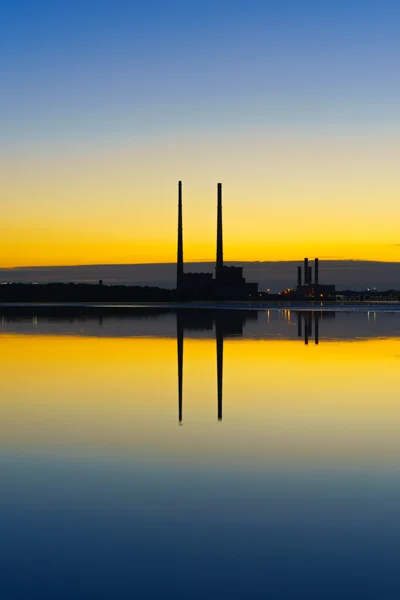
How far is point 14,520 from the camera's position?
369 inches

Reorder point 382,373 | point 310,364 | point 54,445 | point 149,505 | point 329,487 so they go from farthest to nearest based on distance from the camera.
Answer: point 310,364
point 382,373
point 54,445
point 329,487
point 149,505

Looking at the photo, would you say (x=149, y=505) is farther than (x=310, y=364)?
No

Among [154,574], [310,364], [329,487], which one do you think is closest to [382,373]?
[310,364]

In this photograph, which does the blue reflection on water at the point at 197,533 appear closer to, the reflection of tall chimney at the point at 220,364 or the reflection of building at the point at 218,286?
the reflection of tall chimney at the point at 220,364

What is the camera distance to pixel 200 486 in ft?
36.2

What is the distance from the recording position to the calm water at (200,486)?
7695mm

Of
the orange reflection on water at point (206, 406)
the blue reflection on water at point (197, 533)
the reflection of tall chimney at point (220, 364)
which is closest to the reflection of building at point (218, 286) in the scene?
the reflection of tall chimney at point (220, 364)

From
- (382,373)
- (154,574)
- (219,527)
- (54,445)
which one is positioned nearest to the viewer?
(154,574)

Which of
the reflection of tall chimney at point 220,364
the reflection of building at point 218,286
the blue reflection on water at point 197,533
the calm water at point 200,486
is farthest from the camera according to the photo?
the reflection of building at point 218,286

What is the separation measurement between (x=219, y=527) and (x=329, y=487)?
2.35m

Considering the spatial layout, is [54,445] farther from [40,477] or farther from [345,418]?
[345,418]

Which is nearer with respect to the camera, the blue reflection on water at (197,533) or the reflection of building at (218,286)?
the blue reflection on water at (197,533)

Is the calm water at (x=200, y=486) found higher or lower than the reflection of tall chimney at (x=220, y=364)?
higher

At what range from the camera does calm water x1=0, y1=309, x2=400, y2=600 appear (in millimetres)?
7695
